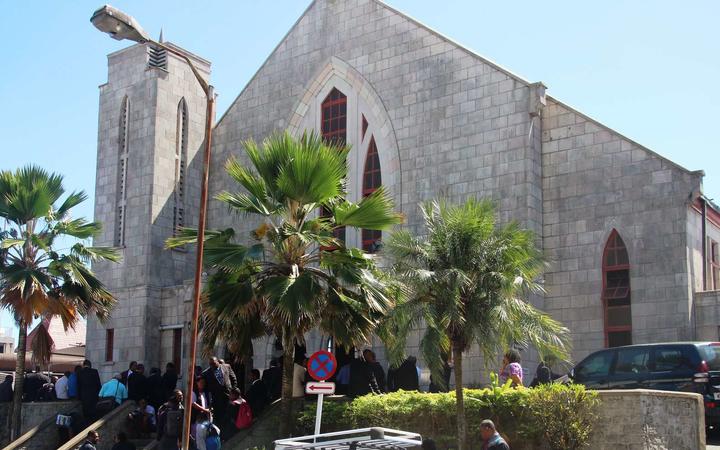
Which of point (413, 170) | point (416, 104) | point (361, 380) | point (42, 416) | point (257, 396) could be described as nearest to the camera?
point (361, 380)

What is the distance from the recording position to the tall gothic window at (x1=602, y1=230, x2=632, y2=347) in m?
21.5

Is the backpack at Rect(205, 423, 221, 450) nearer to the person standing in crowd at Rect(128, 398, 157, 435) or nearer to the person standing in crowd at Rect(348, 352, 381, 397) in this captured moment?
the person standing in crowd at Rect(348, 352, 381, 397)

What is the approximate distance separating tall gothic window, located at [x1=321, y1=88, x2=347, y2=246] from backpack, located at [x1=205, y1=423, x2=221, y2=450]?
34.6 feet

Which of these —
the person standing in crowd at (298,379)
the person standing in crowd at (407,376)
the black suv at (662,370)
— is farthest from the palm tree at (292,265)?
the black suv at (662,370)

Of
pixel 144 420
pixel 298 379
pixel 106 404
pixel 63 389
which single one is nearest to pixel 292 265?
pixel 298 379

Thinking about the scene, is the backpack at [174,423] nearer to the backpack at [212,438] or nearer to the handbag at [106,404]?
the backpack at [212,438]

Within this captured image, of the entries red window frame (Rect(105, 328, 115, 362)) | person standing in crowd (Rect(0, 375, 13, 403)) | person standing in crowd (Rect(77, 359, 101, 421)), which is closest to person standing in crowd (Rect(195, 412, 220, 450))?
person standing in crowd (Rect(77, 359, 101, 421))

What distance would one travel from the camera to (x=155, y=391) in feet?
67.4

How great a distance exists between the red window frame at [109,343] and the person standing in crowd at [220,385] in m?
10.6

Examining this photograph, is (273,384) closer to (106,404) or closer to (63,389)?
(106,404)

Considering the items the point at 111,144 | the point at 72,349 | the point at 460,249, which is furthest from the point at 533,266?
the point at 72,349

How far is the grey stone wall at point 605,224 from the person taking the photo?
68.6 ft

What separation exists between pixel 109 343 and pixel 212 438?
12292 mm

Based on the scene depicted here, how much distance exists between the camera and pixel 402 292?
1591 centimetres
